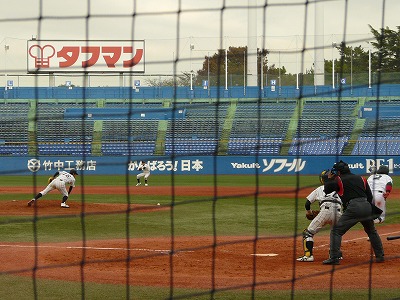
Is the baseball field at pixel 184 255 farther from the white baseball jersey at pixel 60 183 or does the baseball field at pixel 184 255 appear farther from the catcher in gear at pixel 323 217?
the white baseball jersey at pixel 60 183

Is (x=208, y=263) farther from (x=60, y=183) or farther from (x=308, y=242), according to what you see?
(x=60, y=183)

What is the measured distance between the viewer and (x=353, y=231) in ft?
51.8

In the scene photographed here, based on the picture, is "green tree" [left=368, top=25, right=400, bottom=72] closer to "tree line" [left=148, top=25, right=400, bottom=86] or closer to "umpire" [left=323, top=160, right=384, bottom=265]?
"tree line" [left=148, top=25, right=400, bottom=86]

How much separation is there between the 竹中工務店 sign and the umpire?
3170mm

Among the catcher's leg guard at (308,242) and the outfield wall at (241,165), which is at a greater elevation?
the catcher's leg guard at (308,242)

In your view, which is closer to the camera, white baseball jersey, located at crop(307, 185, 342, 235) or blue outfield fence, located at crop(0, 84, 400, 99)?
white baseball jersey, located at crop(307, 185, 342, 235)

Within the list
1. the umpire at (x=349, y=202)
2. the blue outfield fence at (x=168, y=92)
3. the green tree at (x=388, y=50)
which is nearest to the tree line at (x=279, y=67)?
the green tree at (x=388, y=50)

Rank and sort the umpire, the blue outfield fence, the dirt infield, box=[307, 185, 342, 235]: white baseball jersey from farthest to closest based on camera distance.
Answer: the blue outfield fence
box=[307, 185, 342, 235]: white baseball jersey
the umpire
the dirt infield

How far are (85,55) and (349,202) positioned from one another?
434 cm

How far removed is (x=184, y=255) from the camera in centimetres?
1247

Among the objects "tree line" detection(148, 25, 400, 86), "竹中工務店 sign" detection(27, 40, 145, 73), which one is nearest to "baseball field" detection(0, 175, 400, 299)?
"竹中工務店 sign" detection(27, 40, 145, 73)

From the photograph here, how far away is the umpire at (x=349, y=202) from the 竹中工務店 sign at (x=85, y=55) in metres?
3.17

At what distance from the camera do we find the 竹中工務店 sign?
7.84 meters

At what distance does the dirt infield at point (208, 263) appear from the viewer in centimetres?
1021
